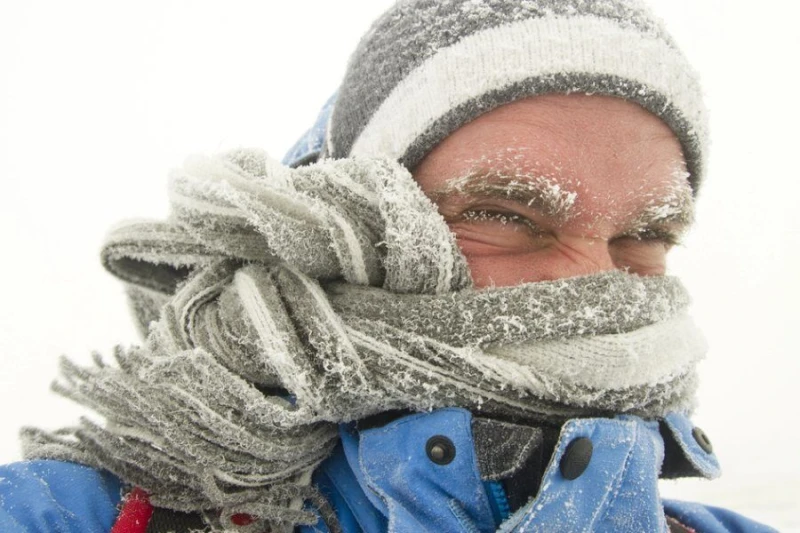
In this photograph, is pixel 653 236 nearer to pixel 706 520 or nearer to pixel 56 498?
pixel 706 520

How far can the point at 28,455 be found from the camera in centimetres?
108

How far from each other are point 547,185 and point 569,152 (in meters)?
0.09

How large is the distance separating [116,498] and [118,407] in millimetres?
165

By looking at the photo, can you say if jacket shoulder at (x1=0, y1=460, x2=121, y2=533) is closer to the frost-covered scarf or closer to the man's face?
the frost-covered scarf

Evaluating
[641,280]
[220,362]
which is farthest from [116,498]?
[641,280]

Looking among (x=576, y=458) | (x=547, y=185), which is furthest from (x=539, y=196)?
(x=576, y=458)

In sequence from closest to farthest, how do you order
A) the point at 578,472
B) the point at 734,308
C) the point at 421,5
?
1. the point at 578,472
2. the point at 421,5
3. the point at 734,308

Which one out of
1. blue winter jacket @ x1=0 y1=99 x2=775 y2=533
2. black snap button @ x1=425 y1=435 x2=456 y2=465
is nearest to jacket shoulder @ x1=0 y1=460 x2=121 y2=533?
blue winter jacket @ x1=0 y1=99 x2=775 y2=533

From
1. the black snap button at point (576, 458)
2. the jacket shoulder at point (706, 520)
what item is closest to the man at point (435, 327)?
the black snap button at point (576, 458)

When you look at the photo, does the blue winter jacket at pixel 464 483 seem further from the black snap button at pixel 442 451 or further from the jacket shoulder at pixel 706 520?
the jacket shoulder at pixel 706 520

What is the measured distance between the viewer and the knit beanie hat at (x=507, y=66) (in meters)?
1.19

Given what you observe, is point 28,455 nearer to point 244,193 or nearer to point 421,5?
point 244,193

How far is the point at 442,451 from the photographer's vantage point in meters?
0.98

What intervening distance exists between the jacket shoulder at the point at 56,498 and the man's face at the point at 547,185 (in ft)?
2.53
